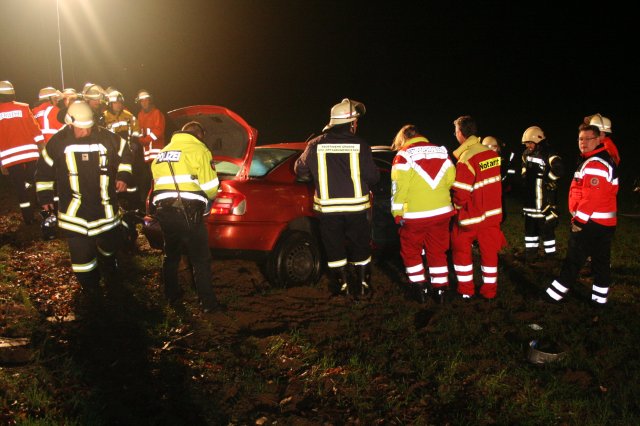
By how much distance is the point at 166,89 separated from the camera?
97.7 feet

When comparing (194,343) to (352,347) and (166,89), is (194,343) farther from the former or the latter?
(166,89)

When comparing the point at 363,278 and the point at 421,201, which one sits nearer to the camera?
the point at 421,201

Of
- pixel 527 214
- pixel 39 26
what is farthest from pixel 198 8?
pixel 527 214

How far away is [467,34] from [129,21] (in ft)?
89.2

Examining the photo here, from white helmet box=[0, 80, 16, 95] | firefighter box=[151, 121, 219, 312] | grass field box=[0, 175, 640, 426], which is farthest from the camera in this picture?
white helmet box=[0, 80, 16, 95]

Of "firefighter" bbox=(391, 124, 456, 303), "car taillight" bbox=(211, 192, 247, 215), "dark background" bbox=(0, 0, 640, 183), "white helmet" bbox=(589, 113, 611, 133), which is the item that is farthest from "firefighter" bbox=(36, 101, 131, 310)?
"dark background" bbox=(0, 0, 640, 183)

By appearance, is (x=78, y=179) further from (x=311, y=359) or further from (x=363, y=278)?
(x=363, y=278)

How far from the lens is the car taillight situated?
4586 mm

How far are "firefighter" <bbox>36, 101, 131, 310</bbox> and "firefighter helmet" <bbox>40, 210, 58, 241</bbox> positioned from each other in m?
0.82

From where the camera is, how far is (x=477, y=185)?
4711 millimetres

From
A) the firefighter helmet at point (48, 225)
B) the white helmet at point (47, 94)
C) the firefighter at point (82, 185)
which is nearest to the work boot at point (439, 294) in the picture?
the firefighter at point (82, 185)

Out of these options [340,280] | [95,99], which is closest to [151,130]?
[95,99]

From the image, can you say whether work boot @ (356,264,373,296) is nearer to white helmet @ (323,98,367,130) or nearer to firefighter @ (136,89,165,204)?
white helmet @ (323,98,367,130)

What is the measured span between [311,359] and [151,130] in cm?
537
